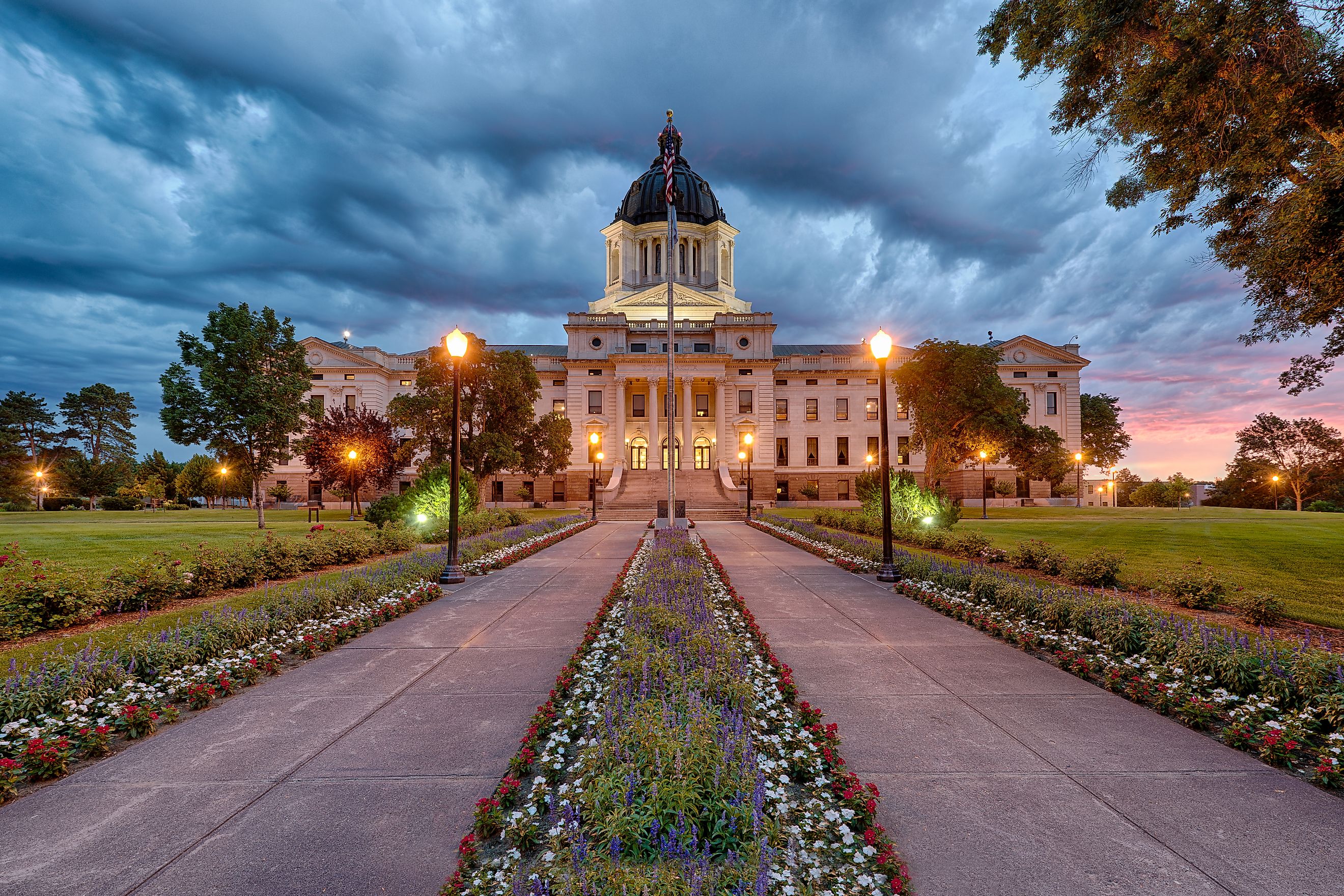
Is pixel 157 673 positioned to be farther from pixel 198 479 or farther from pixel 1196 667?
pixel 198 479

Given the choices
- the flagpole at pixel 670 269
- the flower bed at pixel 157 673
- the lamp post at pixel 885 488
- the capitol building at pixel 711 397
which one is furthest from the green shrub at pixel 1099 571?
the capitol building at pixel 711 397

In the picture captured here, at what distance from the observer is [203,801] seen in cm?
392

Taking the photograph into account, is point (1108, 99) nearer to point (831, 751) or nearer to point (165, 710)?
point (831, 751)

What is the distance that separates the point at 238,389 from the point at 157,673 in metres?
27.7

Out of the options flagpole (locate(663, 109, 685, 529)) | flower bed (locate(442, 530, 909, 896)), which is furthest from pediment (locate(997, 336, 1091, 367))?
flower bed (locate(442, 530, 909, 896))

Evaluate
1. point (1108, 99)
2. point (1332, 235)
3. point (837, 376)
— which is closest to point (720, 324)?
point (837, 376)

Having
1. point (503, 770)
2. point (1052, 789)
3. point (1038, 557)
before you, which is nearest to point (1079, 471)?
point (1038, 557)

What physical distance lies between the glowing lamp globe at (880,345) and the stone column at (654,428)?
3892cm

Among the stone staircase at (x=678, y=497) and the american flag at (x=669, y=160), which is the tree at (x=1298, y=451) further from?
the american flag at (x=669, y=160)

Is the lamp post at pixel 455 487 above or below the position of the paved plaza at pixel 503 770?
above

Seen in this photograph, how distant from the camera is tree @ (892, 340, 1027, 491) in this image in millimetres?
31672

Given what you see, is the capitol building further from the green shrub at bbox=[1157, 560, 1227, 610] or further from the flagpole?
the green shrub at bbox=[1157, 560, 1227, 610]

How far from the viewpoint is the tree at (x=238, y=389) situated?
27.6 metres

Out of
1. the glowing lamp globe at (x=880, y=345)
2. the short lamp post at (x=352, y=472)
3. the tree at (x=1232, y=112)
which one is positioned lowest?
the short lamp post at (x=352, y=472)
